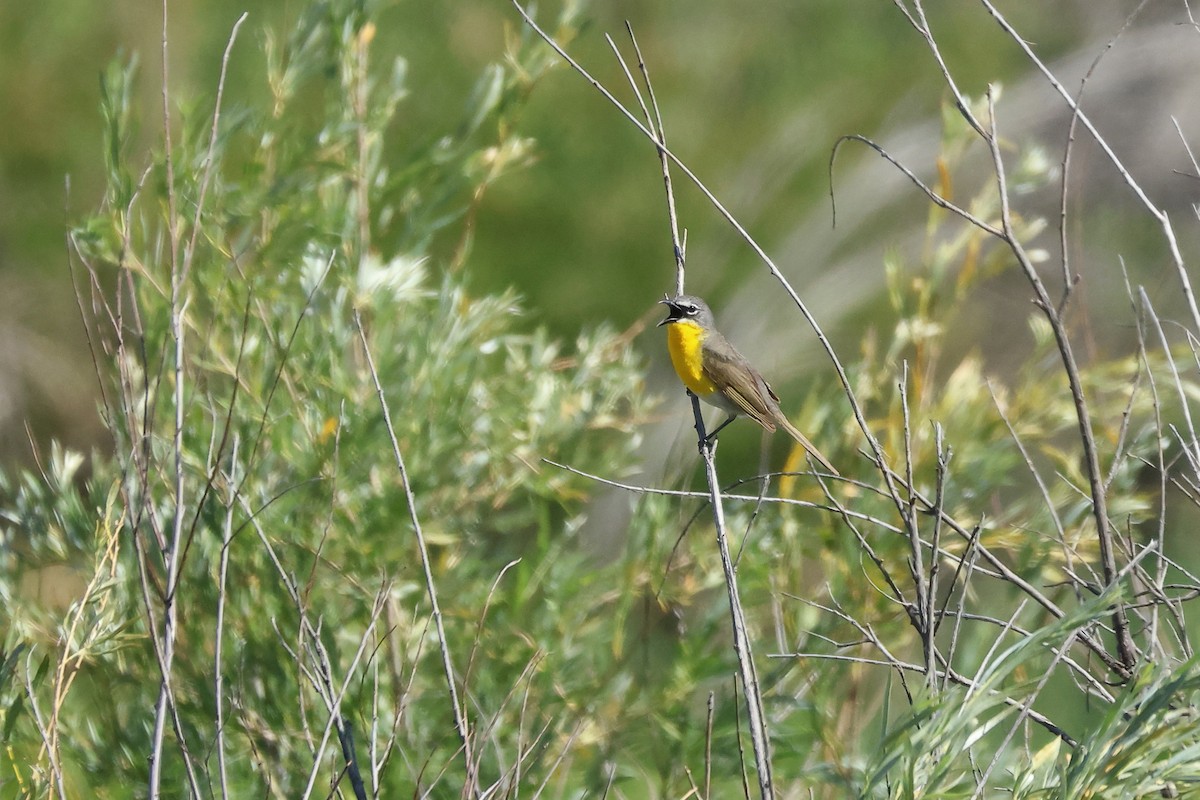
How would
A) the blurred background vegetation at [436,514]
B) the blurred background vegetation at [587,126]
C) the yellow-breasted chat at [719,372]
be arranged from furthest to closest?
the blurred background vegetation at [587,126], the yellow-breasted chat at [719,372], the blurred background vegetation at [436,514]

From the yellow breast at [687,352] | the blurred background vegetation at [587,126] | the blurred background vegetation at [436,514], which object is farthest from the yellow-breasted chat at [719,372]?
the blurred background vegetation at [587,126]

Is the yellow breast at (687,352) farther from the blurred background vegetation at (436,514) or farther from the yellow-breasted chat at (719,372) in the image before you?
the blurred background vegetation at (436,514)

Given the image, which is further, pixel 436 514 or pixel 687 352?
pixel 687 352

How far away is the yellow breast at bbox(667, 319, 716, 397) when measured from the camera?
4008 mm

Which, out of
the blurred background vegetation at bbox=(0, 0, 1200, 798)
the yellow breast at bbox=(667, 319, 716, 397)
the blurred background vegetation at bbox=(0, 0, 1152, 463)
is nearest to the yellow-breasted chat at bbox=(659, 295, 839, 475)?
the yellow breast at bbox=(667, 319, 716, 397)

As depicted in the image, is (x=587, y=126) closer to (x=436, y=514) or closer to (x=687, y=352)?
(x=687, y=352)

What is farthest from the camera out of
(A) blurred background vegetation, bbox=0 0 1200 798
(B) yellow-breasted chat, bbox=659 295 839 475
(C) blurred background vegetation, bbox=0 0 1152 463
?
(C) blurred background vegetation, bbox=0 0 1152 463

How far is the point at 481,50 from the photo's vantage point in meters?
8.70

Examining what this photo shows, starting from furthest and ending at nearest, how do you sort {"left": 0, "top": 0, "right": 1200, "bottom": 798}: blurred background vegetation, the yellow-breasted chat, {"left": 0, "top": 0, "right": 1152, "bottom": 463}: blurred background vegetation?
{"left": 0, "top": 0, "right": 1152, "bottom": 463}: blurred background vegetation
the yellow-breasted chat
{"left": 0, "top": 0, "right": 1200, "bottom": 798}: blurred background vegetation

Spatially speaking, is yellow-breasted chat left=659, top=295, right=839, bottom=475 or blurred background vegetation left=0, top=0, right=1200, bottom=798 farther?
yellow-breasted chat left=659, top=295, right=839, bottom=475

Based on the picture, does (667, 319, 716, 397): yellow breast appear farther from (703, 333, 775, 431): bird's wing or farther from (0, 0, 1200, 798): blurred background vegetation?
(0, 0, 1200, 798): blurred background vegetation

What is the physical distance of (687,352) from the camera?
4.02 meters

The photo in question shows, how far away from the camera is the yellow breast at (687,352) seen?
4008 mm

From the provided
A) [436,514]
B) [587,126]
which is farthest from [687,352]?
[587,126]
